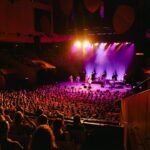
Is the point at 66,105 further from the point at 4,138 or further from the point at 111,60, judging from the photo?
the point at 111,60

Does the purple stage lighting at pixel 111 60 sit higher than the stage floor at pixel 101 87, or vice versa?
the purple stage lighting at pixel 111 60

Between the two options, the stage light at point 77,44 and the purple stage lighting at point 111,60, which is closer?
the purple stage lighting at point 111,60

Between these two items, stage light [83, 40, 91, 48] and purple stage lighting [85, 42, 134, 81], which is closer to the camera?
purple stage lighting [85, 42, 134, 81]

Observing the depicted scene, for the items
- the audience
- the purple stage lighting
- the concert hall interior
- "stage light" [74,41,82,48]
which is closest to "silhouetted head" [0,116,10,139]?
the audience

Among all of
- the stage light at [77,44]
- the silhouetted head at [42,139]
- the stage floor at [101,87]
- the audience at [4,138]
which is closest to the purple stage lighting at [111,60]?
the stage light at [77,44]

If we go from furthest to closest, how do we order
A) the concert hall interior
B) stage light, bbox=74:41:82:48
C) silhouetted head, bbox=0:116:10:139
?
stage light, bbox=74:41:82:48 → the concert hall interior → silhouetted head, bbox=0:116:10:139

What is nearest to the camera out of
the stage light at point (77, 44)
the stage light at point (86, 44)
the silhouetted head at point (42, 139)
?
the silhouetted head at point (42, 139)

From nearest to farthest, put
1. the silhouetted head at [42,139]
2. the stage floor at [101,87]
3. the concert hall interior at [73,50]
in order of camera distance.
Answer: the silhouetted head at [42,139] → the concert hall interior at [73,50] → the stage floor at [101,87]

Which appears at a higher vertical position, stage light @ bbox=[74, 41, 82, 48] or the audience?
stage light @ bbox=[74, 41, 82, 48]

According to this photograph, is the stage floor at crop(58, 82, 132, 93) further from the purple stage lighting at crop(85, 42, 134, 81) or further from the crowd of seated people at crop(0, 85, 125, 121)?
the purple stage lighting at crop(85, 42, 134, 81)

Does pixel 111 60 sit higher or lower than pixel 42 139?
higher

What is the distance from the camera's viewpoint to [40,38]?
2727 centimetres

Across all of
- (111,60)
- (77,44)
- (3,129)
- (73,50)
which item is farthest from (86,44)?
(3,129)

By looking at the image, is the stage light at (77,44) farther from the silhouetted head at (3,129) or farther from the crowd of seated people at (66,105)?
the silhouetted head at (3,129)
